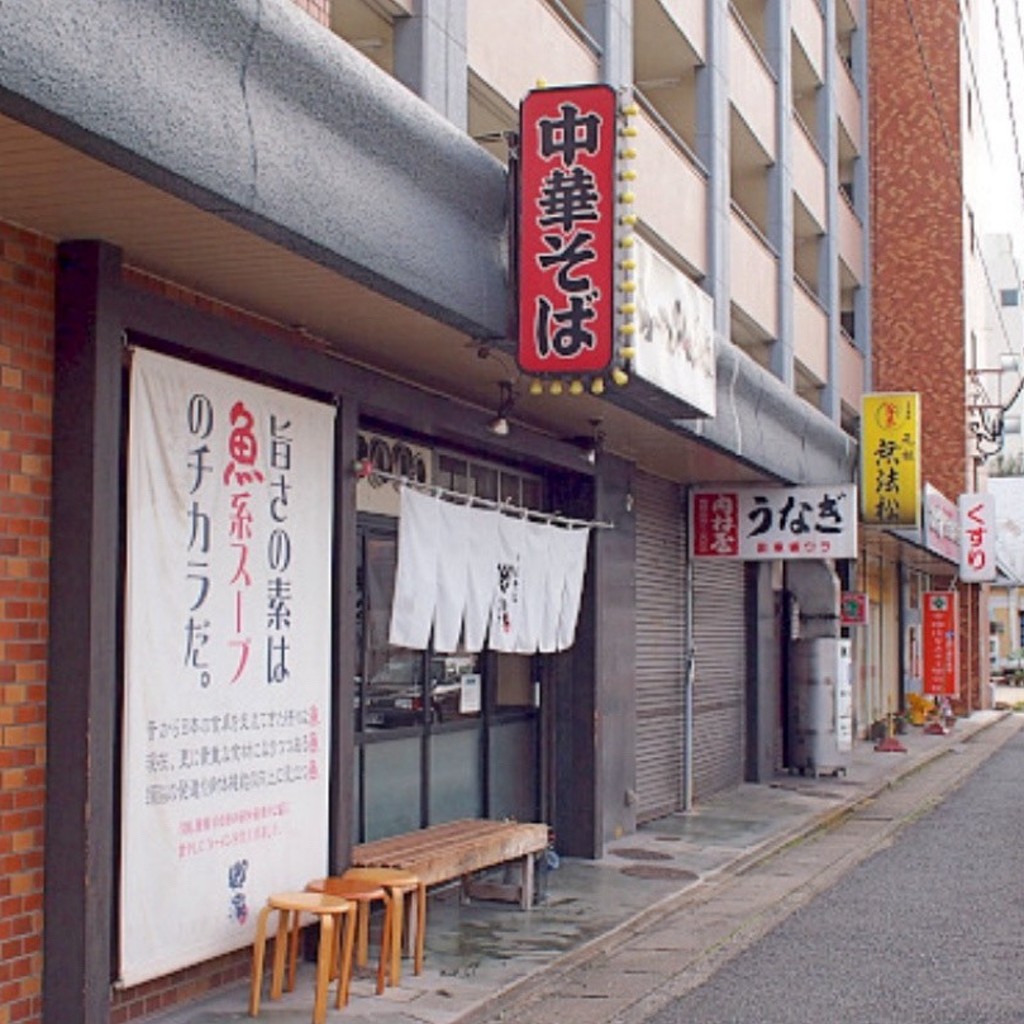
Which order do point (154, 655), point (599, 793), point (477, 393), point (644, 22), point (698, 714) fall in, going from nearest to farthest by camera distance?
point (154, 655) → point (477, 393) → point (599, 793) → point (644, 22) → point (698, 714)

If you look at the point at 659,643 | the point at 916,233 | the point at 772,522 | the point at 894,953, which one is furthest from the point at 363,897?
the point at 916,233

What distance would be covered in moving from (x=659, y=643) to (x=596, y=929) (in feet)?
21.9

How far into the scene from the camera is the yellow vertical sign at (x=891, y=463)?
79.3 ft

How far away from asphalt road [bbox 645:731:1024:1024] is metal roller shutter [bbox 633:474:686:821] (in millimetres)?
2646

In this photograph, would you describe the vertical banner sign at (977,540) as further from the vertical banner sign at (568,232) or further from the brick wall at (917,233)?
the vertical banner sign at (568,232)

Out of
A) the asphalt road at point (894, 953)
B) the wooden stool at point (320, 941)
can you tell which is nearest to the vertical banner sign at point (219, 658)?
the wooden stool at point (320, 941)

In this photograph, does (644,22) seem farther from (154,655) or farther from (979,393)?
(979,393)

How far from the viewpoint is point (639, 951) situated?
10594mm

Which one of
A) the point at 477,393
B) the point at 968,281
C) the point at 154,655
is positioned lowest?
the point at 154,655

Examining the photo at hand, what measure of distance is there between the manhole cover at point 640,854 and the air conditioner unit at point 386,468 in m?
4.43

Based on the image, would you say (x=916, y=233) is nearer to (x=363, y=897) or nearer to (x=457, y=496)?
(x=457, y=496)

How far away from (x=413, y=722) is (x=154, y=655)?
4.07m

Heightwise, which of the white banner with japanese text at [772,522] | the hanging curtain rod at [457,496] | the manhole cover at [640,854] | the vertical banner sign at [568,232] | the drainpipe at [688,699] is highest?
the vertical banner sign at [568,232]

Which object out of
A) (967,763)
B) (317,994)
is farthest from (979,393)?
(317,994)
